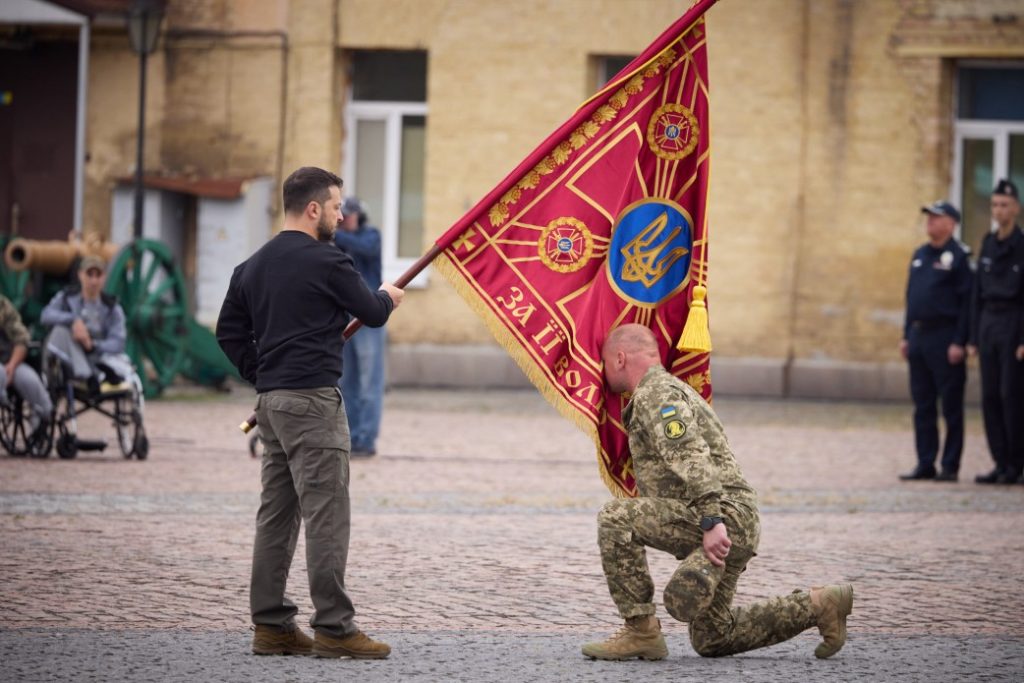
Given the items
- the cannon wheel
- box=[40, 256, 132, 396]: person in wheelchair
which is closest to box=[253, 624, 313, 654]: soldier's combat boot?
box=[40, 256, 132, 396]: person in wheelchair

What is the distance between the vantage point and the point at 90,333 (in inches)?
539

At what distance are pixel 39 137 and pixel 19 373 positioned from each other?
9.47m

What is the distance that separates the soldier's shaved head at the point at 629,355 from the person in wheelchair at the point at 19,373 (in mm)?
7602

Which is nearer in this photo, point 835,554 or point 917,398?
point 835,554

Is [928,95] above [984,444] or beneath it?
above

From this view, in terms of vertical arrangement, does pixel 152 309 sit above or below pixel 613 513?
above

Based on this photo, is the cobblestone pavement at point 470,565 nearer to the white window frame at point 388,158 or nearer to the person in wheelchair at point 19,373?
the person in wheelchair at point 19,373

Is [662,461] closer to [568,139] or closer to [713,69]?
[568,139]

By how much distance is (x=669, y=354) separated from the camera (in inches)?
284

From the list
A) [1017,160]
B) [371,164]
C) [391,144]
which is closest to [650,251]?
[1017,160]

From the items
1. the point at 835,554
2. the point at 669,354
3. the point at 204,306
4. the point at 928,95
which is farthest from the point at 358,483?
the point at 928,95

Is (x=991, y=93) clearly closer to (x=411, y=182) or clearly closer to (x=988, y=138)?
(x=988, y=138)

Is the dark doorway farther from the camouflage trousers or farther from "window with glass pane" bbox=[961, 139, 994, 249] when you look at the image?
the camouflage trousers

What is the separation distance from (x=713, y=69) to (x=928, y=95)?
2.48 meters
